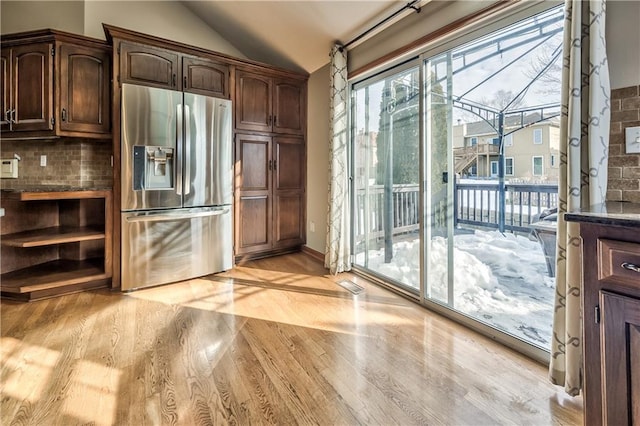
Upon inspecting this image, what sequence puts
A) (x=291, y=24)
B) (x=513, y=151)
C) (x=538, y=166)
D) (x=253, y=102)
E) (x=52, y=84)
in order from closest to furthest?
(x=538, y=166) < (x=513, y=151) < (x=52, y=84) < (x=291, y=24) < (x=253, y=102)

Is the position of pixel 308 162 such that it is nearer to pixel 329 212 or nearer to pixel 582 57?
pixel 329 212

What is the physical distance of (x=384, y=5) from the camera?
2463 mm

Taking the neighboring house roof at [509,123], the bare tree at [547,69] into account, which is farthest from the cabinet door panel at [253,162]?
the bare tree at [547,69]

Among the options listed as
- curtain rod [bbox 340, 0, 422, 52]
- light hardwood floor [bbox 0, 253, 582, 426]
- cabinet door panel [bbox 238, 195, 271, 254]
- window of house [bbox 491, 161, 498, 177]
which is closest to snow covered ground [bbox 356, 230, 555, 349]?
light hardwood floor [bbox 0, 253, 582, 426]

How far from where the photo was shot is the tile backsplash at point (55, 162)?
3.04 m

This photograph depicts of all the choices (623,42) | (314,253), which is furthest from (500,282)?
(314,253)

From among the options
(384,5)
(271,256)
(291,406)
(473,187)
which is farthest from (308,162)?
(291,406)

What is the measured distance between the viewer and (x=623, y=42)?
137 cm

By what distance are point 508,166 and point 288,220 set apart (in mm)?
2632

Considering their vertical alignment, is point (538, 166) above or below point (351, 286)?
above

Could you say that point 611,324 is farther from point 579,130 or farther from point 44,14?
point 44,14

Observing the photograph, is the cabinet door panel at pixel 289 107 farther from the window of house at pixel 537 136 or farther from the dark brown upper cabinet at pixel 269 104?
the window of house at pixel 537 136

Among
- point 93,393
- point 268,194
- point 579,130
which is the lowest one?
point 93,393

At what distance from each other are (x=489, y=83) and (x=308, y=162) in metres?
2.36
